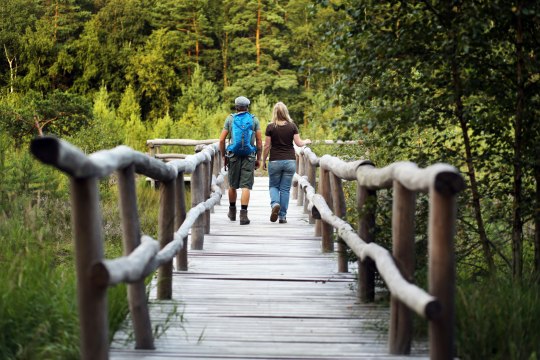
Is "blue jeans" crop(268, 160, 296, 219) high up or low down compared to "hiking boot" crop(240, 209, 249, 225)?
up

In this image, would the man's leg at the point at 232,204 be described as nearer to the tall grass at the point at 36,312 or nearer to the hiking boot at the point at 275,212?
the hiking boot at the point at 275,212

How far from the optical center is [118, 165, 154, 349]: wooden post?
4898 millimetres

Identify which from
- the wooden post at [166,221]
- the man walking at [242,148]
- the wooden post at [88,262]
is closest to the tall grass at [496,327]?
the wooden post at [88,262]

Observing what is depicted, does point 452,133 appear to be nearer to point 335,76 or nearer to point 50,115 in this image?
point 335,76

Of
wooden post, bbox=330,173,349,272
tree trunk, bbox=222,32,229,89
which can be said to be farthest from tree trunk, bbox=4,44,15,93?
wooden post, bbox=330,173,349,272

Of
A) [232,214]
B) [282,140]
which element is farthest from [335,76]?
[232,214]

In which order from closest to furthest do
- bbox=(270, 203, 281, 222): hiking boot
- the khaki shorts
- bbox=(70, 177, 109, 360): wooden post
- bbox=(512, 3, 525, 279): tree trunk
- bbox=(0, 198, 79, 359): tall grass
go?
bbox=(70, 177, 109, 360): wooden post
bbox=(0, 198, 79, 359): tall grass
bbox=(512, 3, 525, 279): tree trunk
the khaki shorts
bbox=(270, 203, 281, 222): hiking boot

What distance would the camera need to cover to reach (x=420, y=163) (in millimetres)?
7094

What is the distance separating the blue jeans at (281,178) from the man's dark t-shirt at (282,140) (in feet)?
0.28

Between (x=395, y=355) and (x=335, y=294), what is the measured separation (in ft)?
6.48

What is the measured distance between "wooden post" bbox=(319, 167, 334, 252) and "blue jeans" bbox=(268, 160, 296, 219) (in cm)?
234

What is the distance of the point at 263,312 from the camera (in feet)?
20.4

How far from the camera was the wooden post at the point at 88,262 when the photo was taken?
392 cm

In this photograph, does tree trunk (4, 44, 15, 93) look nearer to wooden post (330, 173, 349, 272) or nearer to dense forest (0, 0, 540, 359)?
dense forest (0, 0, 540, 359)
